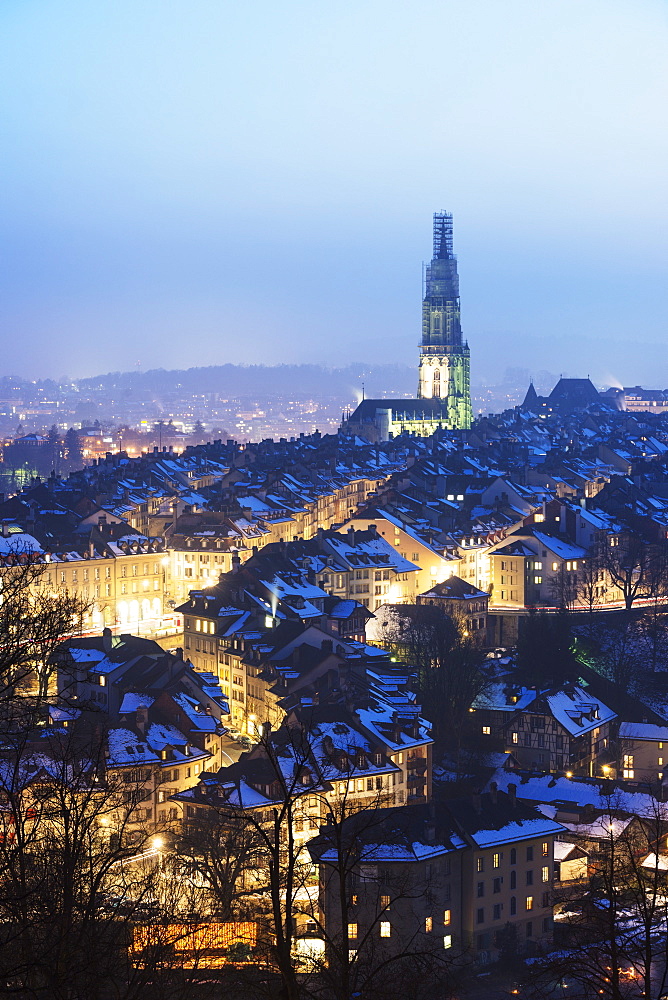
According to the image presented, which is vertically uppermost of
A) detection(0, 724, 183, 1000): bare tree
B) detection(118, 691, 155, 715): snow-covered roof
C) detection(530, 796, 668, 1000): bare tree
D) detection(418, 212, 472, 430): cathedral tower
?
detection(418, 212, 472, 430): cathedral tower

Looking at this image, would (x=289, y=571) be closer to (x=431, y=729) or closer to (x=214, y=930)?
(x=431, y=729)

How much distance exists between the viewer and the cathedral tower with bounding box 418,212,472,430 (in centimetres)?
11888

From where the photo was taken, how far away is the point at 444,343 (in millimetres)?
119750

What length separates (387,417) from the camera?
112688 millimetres

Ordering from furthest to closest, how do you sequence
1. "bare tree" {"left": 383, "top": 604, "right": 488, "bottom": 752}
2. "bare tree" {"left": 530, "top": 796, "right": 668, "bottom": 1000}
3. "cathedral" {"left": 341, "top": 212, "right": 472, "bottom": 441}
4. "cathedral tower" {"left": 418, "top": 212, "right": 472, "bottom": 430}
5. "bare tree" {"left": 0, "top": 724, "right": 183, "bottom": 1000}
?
"cathedral tower" {"left": 418, "top": 212, "right": 472, "bottom": 430}, "cathedral" {"left": 341, "top": 212, "right": 472, "bottom": 441}, "bare tree" {"left": 383, "top": 604, "right": 488, "bottom": 752}, "bare tree" {"left": 530, "top": 796, "right": 668, "bottom": 1000}, "bare tree" {"left": 0, "top": 724, "right": 183, "bottom": 1000}

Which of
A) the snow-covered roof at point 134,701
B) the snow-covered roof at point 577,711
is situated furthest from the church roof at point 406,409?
the snow-covered roof at point 134,701

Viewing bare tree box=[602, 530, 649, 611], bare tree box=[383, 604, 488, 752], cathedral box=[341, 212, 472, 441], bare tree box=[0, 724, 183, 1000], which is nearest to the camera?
bare tree box=[0, 724, 183, 1000]

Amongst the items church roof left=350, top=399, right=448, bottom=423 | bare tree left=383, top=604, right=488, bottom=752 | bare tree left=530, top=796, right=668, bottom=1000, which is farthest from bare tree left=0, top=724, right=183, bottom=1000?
church roof left=350, top=399, right=448, bottom=423

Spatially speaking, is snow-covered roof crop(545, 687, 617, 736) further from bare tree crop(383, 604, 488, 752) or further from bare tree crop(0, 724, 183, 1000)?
bare tree crop(0, 724, 183, 1000)

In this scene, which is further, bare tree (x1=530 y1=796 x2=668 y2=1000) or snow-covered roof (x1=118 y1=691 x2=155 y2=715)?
snow-covered roof (x1=118 y1=691 x2=155 y2=715)

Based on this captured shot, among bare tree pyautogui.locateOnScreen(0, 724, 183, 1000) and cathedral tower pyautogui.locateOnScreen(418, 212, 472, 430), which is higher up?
cathedral tower pyautogui.locateOnScreen(418, 212, 472, 430)

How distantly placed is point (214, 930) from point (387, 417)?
94.7 metres

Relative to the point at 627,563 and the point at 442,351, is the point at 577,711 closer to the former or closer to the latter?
the point at 627,563

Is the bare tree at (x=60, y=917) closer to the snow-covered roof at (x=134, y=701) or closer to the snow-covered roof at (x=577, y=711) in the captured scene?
the snow-covered roof at (x=134, y=701)
